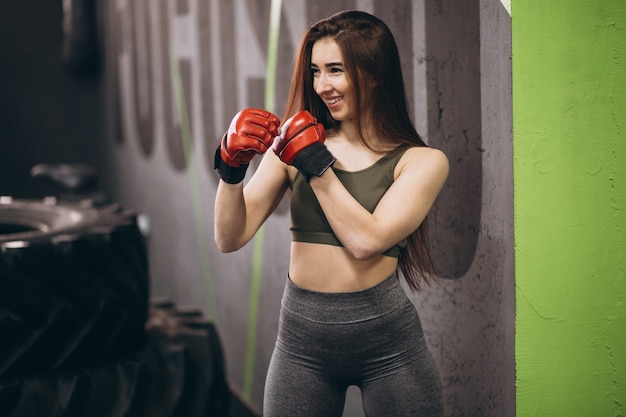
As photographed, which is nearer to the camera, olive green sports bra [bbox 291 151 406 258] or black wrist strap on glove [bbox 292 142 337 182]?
black wrist strap on glove [bbox 292 142 337 182]

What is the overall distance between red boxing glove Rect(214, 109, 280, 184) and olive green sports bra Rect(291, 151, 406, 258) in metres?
0.15

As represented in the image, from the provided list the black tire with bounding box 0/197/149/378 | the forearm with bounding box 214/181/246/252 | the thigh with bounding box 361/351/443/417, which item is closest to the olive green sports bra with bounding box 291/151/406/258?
the forearm with bounding box 214/181/246/252

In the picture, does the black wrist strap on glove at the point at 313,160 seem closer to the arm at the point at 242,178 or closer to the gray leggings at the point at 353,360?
the arm at the point at 242,178

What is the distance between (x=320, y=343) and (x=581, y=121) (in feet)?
2.60

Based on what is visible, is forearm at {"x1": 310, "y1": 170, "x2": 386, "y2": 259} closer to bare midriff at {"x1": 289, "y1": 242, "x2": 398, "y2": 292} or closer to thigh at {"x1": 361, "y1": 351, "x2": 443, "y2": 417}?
bare midriff at {"x1": 289, "y1": 242, "x2": 398, "y2": 292}

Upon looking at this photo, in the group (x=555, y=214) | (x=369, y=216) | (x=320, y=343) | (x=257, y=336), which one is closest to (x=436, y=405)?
(x=320, y=343)

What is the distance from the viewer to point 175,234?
4.32 metres

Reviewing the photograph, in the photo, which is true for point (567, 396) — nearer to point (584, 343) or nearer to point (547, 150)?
point (584, 343)

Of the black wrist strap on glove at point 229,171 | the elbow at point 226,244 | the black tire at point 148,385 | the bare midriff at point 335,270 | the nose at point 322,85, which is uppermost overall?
the nose at point 322,85

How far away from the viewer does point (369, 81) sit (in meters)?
1.54

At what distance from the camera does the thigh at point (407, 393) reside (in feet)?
4.90

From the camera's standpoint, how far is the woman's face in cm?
152

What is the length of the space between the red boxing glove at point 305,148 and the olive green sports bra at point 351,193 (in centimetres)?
13

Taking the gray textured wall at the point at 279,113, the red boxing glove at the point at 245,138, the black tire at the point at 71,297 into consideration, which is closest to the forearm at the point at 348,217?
the red boxing glove at the point at 245,138
